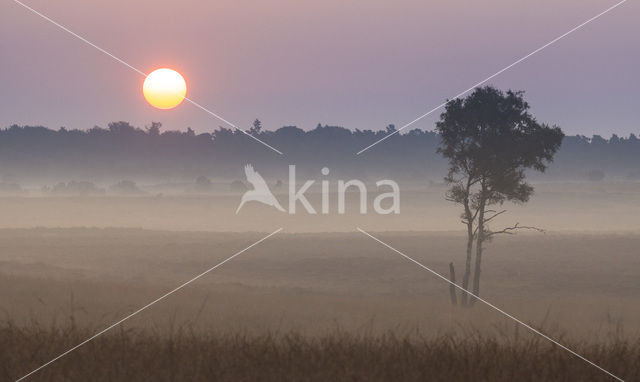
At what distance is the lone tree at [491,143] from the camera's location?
4625cm

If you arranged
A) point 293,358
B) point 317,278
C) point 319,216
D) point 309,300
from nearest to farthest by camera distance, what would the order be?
point 293,358, point 309,300, point 317,278, point 319,216

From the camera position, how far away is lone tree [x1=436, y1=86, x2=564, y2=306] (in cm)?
4625

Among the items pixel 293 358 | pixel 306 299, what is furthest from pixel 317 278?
pixel 293 358

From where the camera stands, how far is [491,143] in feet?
152

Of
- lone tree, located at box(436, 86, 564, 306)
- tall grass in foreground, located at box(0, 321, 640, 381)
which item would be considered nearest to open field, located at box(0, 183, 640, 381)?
tall grass in foreground, located at box(0, 321, 640, 381)

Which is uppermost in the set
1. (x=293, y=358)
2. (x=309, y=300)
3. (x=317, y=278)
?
(x=293, y=358)

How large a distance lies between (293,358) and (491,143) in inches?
1523

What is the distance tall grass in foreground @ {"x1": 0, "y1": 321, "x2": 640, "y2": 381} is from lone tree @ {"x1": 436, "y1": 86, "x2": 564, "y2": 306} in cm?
3607

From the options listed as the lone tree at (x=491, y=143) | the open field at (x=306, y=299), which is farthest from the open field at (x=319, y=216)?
the lone tree at (x=491, y=143)

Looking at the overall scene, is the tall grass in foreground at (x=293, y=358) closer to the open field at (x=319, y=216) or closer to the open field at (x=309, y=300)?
the open field at (x=309, y=300)

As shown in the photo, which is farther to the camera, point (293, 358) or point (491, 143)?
point (491, 143)

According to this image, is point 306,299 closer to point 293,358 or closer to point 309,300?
point 309,300

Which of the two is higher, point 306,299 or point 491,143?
point 491,143

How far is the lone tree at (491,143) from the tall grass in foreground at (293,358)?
3607 cm
